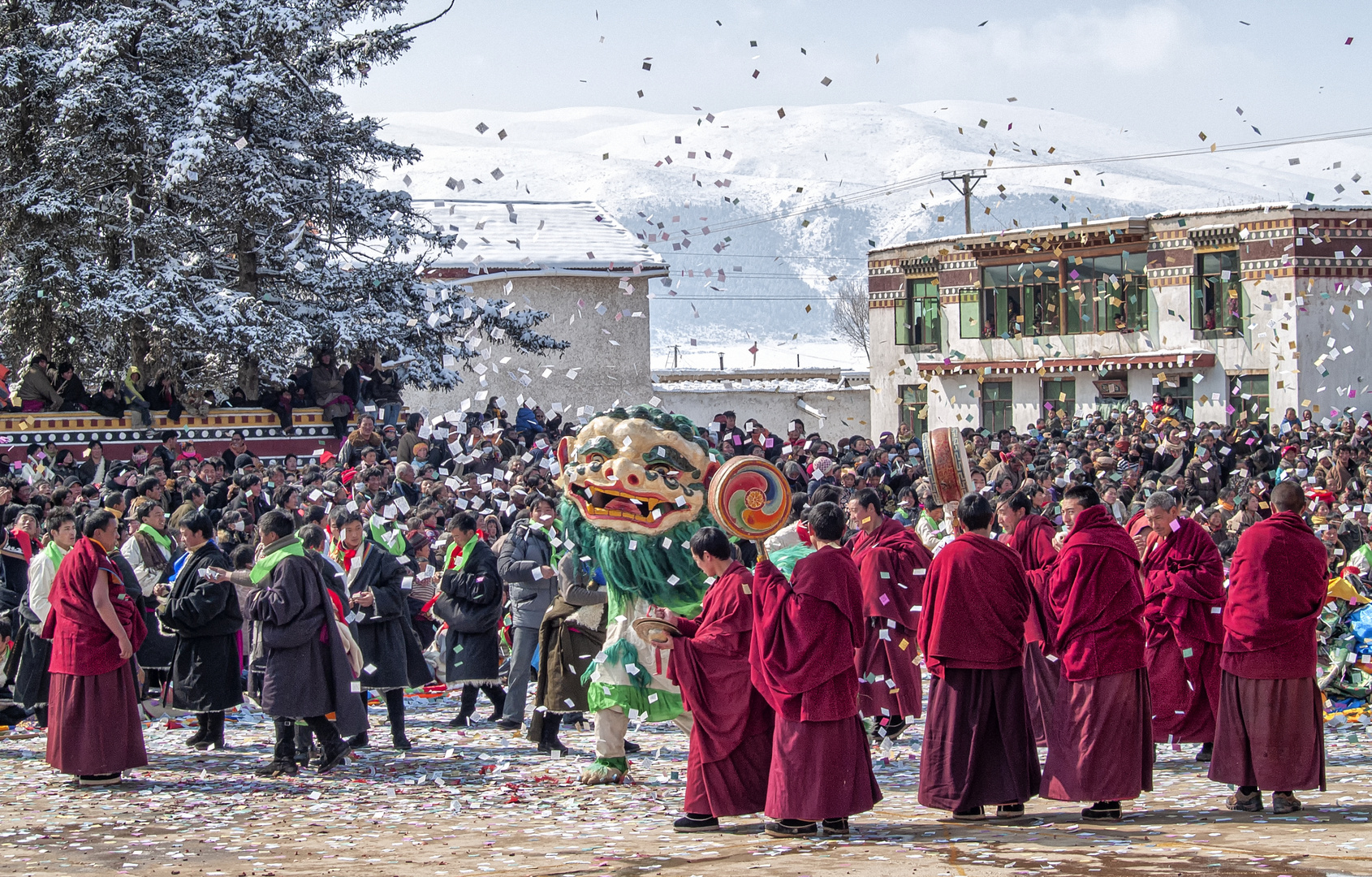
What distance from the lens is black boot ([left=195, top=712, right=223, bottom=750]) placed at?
9.52m

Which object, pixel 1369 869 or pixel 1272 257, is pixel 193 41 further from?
pixel 1272 257

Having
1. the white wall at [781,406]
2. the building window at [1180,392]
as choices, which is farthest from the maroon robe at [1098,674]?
the white wall at [781,406]

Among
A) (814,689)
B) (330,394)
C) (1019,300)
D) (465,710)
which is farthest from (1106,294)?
(814,689)

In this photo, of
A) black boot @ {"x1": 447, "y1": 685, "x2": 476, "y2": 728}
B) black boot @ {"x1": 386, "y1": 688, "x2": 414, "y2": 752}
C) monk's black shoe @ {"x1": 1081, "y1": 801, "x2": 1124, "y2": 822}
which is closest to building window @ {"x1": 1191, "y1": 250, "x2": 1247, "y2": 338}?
black boot @ {"x1": 447, "y1": 685, "x2": 476, "y2": 728}

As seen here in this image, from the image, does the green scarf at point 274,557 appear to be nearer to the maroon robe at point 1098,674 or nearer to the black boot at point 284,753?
the black boot at point 284,753

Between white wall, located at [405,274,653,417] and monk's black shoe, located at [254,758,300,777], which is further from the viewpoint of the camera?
white wall, located at [405,274,653,417]

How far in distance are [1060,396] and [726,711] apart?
28.2m

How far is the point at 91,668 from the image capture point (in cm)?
828

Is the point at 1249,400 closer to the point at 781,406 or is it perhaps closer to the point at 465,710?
the point at 781,406

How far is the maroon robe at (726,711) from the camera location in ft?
23.3

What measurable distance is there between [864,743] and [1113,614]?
1.38m

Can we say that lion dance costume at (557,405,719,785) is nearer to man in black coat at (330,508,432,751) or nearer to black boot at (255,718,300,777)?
man in black coat at (330,508,432,751)

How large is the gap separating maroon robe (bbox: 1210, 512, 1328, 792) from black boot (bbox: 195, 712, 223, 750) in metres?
6.07

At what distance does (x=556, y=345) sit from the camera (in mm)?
22922
